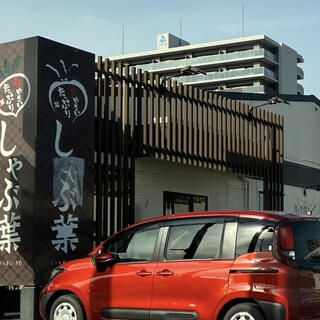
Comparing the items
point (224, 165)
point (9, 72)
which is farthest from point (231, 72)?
point (9, 72)

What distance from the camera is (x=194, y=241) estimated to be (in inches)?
315

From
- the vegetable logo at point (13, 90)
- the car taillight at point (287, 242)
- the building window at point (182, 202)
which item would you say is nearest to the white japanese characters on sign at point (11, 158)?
the vegetable logo at point (13, 90)

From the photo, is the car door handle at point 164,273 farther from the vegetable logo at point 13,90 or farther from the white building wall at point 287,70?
the white building wall at point 287,70

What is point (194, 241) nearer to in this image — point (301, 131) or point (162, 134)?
point (162, 134)

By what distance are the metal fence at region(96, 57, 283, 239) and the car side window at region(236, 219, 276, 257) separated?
604 centimetres

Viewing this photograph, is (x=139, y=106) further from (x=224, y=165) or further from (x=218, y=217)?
(x=218, y=217)

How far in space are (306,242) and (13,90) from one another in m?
6.59

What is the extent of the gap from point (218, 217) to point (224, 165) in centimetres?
1012

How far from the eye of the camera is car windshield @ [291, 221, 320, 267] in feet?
24.1

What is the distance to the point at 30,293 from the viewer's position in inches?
435

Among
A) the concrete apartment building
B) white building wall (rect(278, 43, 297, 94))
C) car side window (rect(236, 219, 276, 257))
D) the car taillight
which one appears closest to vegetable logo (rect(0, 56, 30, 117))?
car side window (rect(236, 219, 276, 257))

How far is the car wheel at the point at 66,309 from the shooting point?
8570 mm

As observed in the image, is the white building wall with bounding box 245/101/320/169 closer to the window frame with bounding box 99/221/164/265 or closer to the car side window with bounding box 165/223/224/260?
the window frame with bounding box 99/221/164/265

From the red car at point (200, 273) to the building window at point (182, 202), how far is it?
359 inches
